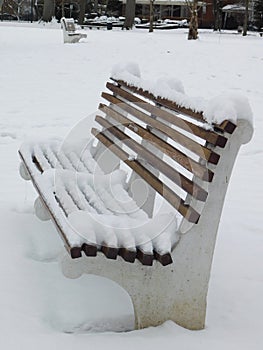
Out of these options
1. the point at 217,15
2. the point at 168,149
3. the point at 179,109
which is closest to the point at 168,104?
the point at 179,109

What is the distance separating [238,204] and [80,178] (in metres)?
1.88

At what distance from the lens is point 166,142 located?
11.6ft

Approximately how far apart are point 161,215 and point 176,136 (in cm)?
44

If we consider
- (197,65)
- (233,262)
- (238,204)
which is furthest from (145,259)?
(197,65)

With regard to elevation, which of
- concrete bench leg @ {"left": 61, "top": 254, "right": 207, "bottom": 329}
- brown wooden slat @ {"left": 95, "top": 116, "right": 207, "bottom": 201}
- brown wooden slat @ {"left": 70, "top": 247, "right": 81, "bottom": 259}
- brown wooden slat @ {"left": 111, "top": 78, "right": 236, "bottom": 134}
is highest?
brown wooden slat @ {"left": 111, "top": 78, "right": 236, "bottom": 134}

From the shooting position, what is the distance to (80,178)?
12.3 ft

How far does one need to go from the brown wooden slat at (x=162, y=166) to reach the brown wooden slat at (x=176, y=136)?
0.47 feet

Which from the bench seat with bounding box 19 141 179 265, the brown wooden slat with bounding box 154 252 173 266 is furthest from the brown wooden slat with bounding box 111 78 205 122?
the brown wooden slat with bounding box 154 252 173 266

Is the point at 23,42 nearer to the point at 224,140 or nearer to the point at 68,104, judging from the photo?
the point at 68,104

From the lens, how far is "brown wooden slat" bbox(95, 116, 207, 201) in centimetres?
295

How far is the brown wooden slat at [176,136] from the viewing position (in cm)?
287

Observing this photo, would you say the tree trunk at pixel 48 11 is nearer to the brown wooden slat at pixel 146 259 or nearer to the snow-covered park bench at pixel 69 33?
the snow-covered park bench at pixel 69 33

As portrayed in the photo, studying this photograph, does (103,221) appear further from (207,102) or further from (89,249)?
(207,102)

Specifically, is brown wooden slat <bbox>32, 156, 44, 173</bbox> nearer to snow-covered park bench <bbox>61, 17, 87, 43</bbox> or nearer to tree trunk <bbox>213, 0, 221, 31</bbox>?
snow-covered park bench <bbox>61, 17, 87, 43</bbox>
